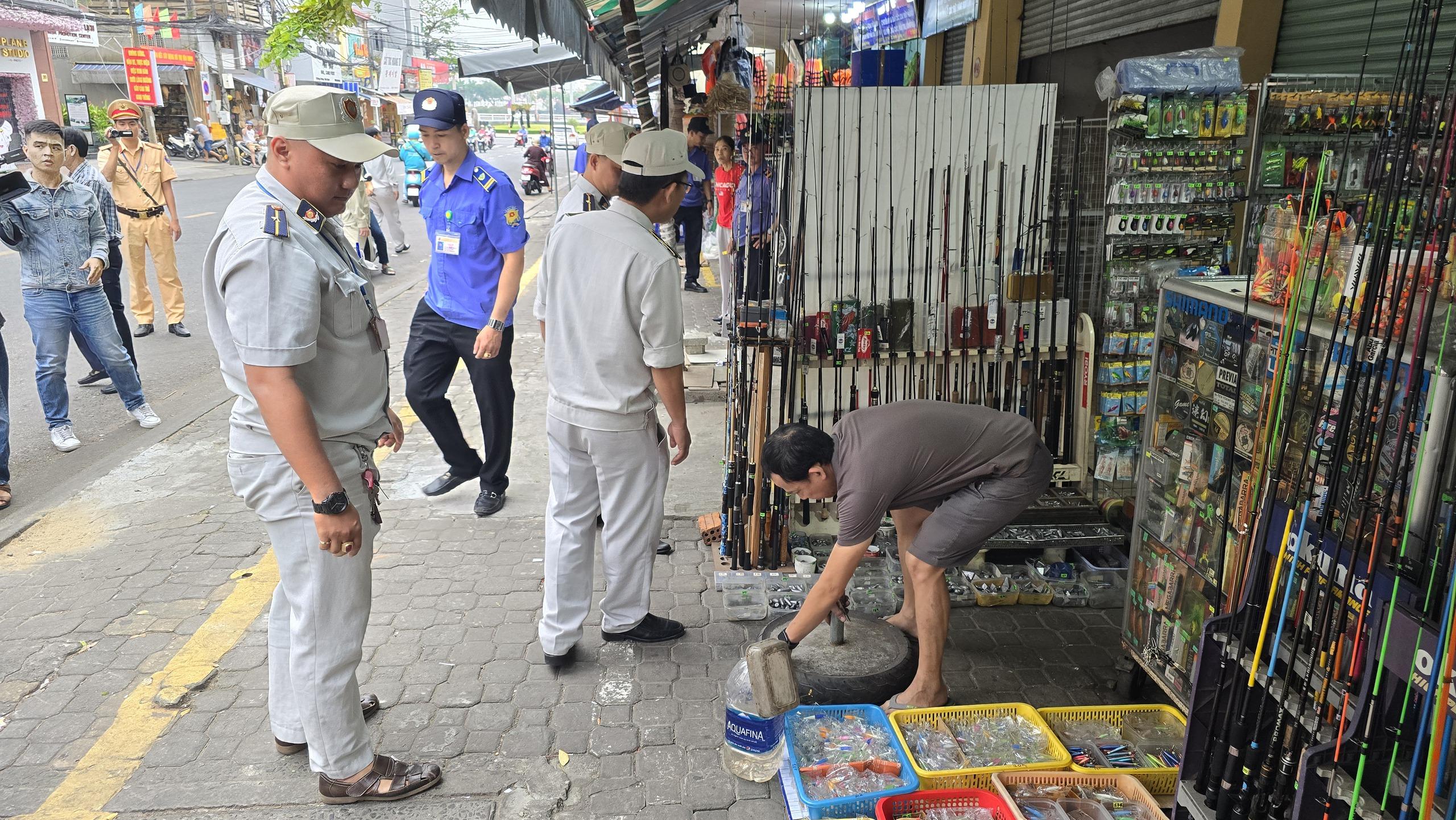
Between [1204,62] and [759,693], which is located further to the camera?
[1204,62]

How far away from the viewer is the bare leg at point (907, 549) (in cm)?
351

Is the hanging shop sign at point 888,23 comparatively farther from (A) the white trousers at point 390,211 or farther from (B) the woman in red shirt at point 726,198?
(A) the white trousers at point 390,211

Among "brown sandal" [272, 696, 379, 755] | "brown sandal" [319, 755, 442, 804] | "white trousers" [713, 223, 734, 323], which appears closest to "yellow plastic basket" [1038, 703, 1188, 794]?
"brown sandal" [319, 755, 442, 804]

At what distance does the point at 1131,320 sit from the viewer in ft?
13.6

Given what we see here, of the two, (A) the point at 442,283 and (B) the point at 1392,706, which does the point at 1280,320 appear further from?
(A) the point at 442,283

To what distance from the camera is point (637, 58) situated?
538 centimetres

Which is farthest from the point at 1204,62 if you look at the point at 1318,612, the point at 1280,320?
the point at 1318,612

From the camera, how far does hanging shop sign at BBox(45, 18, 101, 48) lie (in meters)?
28.8

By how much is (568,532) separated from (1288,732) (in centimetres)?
222

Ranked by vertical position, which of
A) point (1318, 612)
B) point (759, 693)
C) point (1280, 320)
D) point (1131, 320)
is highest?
point (1280, 320)

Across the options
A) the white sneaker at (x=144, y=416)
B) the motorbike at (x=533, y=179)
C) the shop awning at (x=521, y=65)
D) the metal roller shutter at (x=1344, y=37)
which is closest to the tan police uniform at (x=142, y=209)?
the white sneaker at (x=144, y=416)

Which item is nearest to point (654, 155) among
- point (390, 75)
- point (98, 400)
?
point (98, 400)

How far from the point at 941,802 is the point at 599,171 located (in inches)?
96.1

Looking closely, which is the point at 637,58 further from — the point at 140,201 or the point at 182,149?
the point at 182,149
